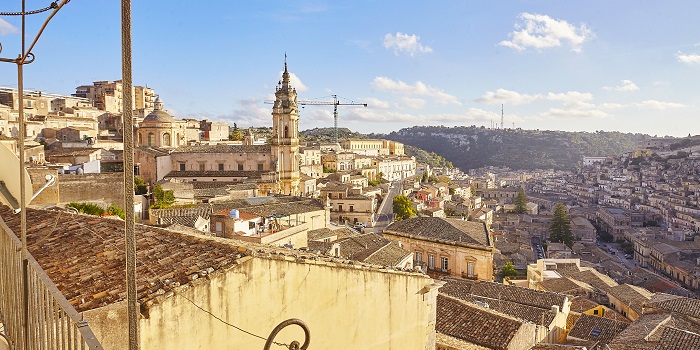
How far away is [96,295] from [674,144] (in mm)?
139509

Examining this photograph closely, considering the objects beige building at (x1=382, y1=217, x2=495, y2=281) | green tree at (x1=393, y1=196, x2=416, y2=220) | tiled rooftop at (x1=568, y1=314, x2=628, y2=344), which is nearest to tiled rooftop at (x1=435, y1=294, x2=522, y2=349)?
tiled rooftop at (x1=568, y1=314, x2=628, y2=344)

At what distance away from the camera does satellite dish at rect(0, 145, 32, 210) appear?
4.02 meters

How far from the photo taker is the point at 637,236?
2212 inches

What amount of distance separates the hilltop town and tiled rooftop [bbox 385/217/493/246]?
0.10m

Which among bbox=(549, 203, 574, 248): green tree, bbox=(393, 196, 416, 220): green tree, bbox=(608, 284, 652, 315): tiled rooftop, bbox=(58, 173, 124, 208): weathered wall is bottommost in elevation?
bbox=(549, 203, 574, 248): green tree

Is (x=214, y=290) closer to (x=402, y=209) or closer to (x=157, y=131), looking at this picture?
(x=402, y=209)

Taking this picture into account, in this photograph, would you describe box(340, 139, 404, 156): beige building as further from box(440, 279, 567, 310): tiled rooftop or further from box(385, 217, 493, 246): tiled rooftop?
box(440, 279, 567, 310): tiled rooftop

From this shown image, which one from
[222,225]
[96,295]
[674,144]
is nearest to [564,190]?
[674,144]

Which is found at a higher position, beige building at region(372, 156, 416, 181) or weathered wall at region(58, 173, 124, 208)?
weathered wall at region(58, 173, 124, 208)

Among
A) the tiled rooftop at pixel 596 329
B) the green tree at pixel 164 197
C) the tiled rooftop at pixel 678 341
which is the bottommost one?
the tiled rooftop at pixel 596 329

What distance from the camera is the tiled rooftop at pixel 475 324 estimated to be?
41.9 feet

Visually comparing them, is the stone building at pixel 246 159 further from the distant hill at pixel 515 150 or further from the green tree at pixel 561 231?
the distant hill at pixel 515 150

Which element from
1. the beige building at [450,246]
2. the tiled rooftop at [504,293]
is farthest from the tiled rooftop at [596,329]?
the beige building at [450,246]

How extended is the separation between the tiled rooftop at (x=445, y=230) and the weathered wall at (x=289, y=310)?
49.0 feet
